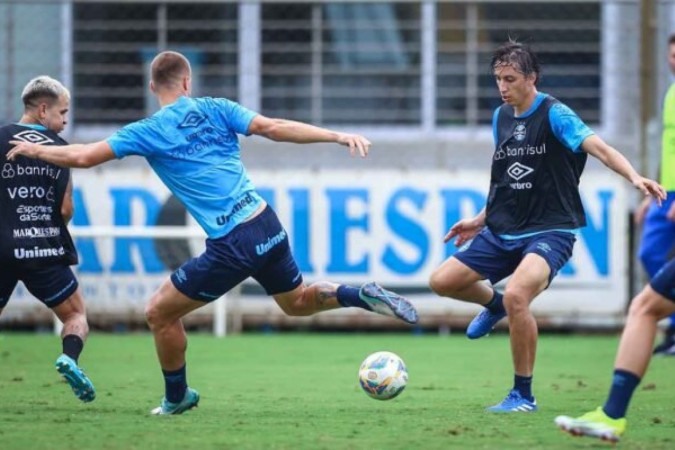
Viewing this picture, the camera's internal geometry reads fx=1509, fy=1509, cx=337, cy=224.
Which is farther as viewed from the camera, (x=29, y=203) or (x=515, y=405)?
(x=29, y=203)

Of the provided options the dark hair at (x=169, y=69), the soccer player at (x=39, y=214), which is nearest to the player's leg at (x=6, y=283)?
the soccer player at (x=39, y=214)

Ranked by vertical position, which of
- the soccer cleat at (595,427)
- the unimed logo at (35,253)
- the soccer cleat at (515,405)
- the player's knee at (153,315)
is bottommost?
the soccer cleat at (515,405)

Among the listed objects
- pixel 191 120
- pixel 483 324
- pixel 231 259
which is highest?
pixel 191 120

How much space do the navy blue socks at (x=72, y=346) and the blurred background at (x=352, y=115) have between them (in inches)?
241

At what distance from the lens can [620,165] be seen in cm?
883

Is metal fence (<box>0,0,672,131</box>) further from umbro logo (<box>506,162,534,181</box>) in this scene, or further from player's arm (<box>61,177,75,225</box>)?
umbro logo (<box>506,162,534,181</box>)

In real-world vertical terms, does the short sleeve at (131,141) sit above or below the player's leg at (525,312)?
above

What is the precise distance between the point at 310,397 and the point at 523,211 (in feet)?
6.54

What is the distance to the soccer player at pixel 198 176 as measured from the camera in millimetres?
8750

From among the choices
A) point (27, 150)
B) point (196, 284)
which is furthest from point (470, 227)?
point (27, 150)

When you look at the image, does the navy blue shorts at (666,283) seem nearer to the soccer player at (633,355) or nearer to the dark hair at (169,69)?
the soccer player at (633,355)

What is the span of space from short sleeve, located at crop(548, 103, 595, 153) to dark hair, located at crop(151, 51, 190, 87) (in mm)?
2364

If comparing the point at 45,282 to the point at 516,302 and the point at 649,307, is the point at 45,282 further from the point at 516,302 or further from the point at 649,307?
the point at 649,307

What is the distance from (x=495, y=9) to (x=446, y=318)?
4106mm
